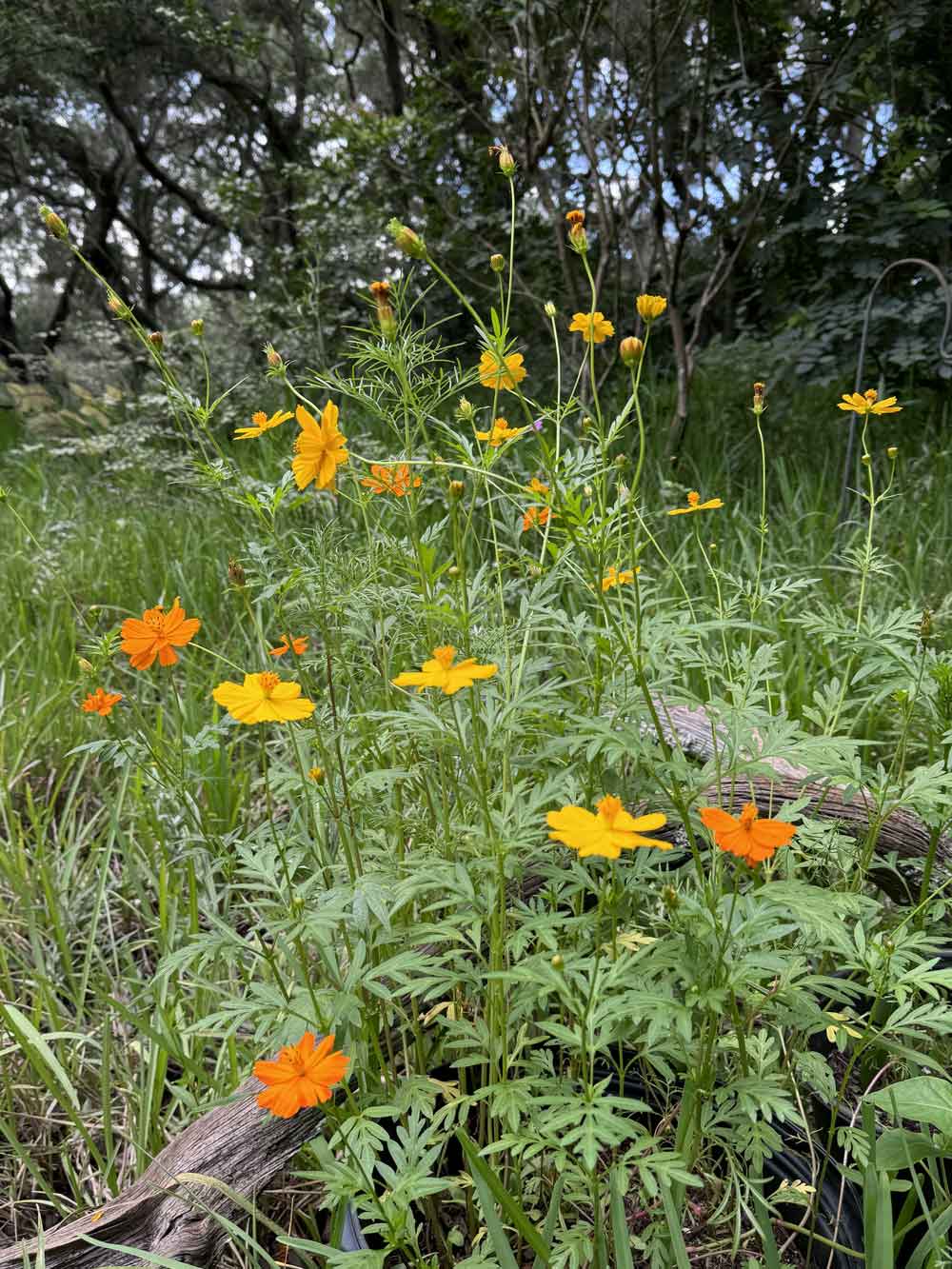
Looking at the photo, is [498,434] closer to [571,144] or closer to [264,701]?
[264,701]

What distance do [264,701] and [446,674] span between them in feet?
0.45

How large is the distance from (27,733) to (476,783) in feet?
4.19

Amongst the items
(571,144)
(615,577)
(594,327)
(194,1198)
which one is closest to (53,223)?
(594,327)

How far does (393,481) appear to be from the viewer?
33.3 inches

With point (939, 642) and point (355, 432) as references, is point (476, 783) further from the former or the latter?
point (355, 432)

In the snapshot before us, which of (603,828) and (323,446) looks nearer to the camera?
(603,828)

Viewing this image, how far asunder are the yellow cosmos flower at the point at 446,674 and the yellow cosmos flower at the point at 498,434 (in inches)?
9.4

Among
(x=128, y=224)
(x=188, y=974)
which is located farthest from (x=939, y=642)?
(x=128, y=224)

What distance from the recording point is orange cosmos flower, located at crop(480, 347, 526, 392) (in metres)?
0.73

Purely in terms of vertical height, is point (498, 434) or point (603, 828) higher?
point (498, 434)

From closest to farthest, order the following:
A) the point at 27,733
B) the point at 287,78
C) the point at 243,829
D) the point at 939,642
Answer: the point at 243,829
the point at 939,642
the point at 27,733
the point at 287,78

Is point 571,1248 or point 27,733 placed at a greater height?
point 27,733

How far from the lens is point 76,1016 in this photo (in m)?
1.18

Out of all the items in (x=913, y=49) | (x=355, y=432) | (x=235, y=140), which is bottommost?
(x=355, y=432)
